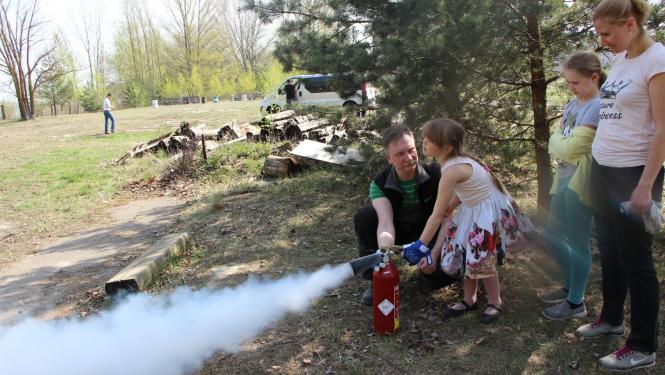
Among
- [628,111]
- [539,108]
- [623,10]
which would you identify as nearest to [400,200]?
[628,111]

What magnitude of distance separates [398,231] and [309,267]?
1.21 m

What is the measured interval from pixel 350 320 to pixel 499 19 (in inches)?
106

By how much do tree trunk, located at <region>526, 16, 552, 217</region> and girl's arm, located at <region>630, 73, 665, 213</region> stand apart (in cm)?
222

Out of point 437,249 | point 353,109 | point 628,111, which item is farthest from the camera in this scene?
point 353,109

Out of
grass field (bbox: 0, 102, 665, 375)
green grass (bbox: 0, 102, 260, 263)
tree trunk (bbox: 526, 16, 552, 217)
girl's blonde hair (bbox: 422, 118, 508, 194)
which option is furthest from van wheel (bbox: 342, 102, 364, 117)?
green grass (bbox: 0, 102, 260, 263)

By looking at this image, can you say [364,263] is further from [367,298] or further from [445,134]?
[445,134]

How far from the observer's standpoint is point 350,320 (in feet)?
11.2

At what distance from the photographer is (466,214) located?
121 inches

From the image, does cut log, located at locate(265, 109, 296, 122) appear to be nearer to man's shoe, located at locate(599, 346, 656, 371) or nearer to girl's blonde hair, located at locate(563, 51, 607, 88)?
girl's blonde hair, located at locate(563, 51, 607, 88)

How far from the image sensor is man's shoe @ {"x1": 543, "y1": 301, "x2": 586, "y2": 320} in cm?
316

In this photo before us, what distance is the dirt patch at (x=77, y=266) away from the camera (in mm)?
4258

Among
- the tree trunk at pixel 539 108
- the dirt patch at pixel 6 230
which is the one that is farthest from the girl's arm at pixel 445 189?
the dirt patch at pixel 6 230

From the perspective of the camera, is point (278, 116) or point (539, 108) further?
point (278, 116)

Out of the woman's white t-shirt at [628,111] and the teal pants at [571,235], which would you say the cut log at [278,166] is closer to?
the teal pants at [571,235]
